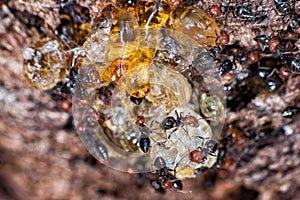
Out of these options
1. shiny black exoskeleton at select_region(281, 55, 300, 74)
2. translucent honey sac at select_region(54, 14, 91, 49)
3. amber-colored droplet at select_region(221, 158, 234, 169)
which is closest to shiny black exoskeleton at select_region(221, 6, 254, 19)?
shiny black exoskeleton at select_region(281, 55, 300, 74)

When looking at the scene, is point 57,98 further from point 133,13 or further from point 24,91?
point 133,13

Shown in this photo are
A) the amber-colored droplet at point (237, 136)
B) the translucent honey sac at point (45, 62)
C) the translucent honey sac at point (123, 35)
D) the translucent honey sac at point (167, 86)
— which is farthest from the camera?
the amber-colored droplet at point (237, 136)

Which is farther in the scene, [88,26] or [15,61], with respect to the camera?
[15,61]

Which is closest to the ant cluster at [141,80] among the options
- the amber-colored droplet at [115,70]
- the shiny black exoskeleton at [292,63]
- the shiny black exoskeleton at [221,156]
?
the amber-colored droplet at [115,70]

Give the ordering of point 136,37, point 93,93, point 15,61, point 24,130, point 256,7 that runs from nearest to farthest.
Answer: point 136,37
point 256,7
point 93,93
point 15,61
point 24,130

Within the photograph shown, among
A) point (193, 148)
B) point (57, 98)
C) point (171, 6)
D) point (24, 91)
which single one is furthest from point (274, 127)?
point (24, 91)

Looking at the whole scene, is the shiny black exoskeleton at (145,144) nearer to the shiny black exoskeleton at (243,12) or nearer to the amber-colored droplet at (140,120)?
the amber-colored droplet at (140,120)

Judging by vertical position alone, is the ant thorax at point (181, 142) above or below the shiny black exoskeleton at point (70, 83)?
below

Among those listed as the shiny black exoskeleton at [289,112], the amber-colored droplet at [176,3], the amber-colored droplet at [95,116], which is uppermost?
the amber-colored droplet at [176,3]
